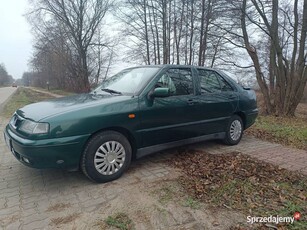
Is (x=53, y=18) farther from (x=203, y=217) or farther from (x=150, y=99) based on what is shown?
(x=203, y=217)

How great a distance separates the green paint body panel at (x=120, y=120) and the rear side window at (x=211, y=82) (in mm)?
111

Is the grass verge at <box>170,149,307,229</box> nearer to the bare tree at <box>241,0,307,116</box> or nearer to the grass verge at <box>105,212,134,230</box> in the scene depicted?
the grass verge at <box>105,212,134,230</box>

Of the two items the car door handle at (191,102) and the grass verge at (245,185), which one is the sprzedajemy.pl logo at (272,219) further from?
the car door handle at (191,102)

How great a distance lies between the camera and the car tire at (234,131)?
5.02 metres

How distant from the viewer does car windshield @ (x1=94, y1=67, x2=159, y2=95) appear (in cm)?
386

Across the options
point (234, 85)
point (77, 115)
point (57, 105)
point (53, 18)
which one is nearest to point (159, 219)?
point (77, 115)

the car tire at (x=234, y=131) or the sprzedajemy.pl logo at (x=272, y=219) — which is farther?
the car tire at (x=234, y=131)

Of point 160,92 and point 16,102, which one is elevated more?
point 160,92

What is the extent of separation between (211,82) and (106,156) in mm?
2526

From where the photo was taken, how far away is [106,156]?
3.37 m

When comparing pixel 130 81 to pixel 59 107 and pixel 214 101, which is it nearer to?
pixel 59 107

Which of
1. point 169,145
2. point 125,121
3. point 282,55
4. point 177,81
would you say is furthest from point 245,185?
point 282,55

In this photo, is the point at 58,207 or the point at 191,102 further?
the point at 191,102

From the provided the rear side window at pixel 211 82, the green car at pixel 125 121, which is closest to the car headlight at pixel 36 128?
the green car at pixel 125 121
